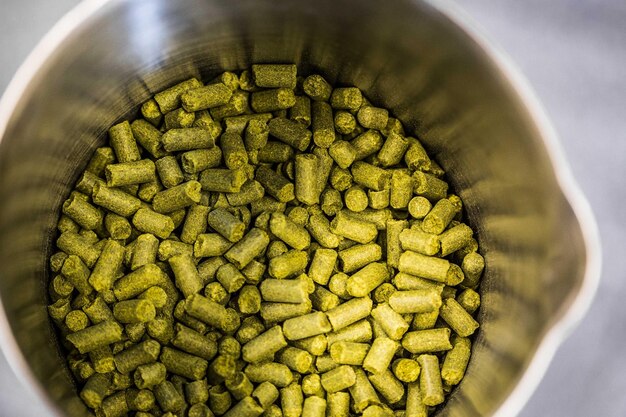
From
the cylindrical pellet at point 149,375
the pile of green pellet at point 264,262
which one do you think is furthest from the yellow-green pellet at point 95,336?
the cylindrical pellet at point 149,375

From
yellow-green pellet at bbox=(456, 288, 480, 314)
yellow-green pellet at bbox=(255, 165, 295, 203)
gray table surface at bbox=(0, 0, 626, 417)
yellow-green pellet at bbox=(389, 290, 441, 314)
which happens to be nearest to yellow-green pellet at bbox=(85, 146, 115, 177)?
yellow-green pellet at bbox=(255, 165, 295, 203)

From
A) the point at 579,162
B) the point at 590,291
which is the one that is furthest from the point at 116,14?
the point at 579,162

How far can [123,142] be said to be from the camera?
6.59 ft

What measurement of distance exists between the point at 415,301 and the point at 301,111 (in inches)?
31.1

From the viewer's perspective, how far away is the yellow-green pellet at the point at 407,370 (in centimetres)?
198

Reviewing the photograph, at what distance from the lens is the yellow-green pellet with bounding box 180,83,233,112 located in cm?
202

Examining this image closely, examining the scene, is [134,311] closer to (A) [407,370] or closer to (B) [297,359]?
(B) [297,359]

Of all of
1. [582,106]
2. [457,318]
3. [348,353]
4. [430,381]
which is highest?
[582,106]

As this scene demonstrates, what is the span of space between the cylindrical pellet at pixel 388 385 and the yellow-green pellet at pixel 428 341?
0.12 metres

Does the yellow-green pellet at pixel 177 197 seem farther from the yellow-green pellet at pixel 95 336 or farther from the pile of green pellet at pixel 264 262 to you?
the yellow-green pellet at pixel 95 336

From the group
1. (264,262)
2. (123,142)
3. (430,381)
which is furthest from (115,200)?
(430,381)

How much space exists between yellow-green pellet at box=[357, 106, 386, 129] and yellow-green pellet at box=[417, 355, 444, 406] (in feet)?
2.74

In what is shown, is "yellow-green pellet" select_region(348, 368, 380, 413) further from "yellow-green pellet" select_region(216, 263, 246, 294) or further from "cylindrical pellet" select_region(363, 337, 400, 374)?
"yellow-green pellet" select_region(216, 263, 246, 294)

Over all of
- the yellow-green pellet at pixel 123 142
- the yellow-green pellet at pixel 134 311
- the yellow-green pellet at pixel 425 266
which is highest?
the yellow-green pellet at pixel 425 266
